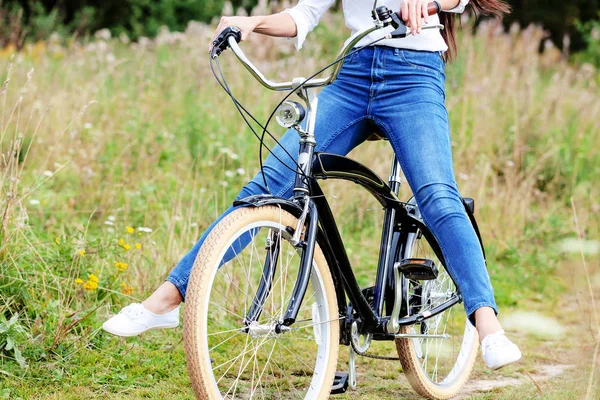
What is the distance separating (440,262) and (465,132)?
345cm

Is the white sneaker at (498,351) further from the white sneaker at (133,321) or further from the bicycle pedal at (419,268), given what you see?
the white sneaker at (133,321)

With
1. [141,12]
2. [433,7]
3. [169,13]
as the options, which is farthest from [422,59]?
[141,12]

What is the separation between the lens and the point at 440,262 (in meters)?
3.45

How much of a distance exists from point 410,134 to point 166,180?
3.04 m

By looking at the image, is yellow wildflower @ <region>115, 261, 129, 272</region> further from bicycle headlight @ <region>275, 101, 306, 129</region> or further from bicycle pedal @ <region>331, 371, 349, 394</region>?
bicycle headlight @ <region>275, 101, 306, 129</region>

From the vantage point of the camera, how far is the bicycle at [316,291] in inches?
97.8

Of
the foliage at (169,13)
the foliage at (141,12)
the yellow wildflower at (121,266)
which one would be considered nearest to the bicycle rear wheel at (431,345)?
the yellow wildflower at (121,266)

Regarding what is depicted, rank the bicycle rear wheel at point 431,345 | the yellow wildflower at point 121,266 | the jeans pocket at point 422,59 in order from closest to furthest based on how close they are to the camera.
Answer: the jeans pocket at point 422,59
the bicycle rear wheel at point 431,345
the yellow wildflower at point 121,266

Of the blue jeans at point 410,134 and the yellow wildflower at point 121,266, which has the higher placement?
the blue jeans at point 410,134

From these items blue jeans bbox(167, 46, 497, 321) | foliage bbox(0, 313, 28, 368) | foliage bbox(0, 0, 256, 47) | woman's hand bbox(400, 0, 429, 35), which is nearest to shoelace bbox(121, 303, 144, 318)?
blue jeans bbox(167, 46, 497, 321)

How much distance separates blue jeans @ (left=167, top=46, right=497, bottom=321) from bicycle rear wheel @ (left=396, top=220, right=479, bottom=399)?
1.54 ft

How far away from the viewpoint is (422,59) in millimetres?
2977

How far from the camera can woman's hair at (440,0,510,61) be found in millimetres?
3070

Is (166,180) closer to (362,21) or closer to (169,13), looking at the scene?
(362,21)
